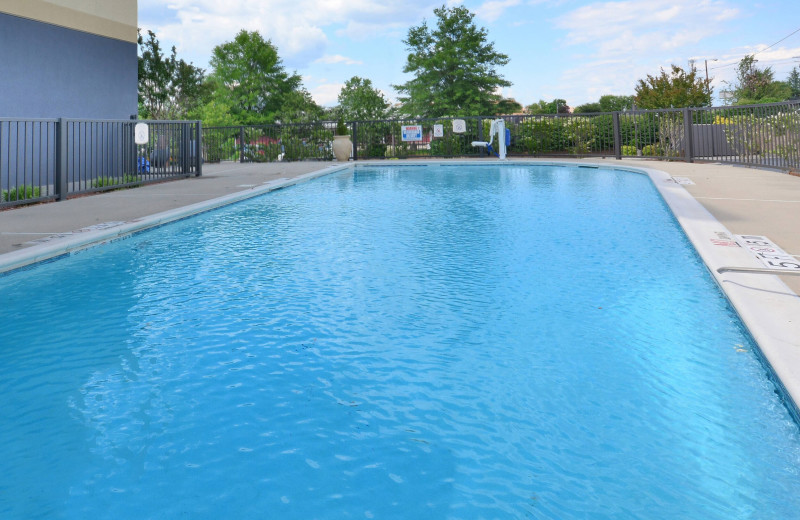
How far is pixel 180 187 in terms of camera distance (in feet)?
49.3

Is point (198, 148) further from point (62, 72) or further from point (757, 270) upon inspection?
point (757, 270)

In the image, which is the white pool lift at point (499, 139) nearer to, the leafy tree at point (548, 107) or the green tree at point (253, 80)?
the green tree at point (253, 80)

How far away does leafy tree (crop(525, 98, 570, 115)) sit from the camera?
102 m

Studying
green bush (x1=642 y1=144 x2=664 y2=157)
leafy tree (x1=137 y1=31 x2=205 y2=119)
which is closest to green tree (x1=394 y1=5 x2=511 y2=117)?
leafy tree (x1=137 y1=31 x2=205 y2=119)

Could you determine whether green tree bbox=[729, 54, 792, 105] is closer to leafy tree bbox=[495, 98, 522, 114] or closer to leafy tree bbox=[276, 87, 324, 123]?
leafy tree bbox=[495, 98, 522, 114]

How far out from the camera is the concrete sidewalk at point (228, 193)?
732 cm

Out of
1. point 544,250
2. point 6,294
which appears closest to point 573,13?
point 544,250

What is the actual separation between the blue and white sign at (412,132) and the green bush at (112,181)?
1569 centimetres

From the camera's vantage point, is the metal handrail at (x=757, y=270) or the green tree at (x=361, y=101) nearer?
the metal handrail at (x=757, y=270)

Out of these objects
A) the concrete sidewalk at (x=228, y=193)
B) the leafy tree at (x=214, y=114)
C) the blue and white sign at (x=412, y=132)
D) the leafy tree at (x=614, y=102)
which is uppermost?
the leafy tree at (x=614, y=102)

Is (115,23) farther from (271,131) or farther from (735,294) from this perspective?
(735,294)

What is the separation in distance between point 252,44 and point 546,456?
73.1m

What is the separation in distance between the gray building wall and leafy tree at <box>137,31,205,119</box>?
2067 cm

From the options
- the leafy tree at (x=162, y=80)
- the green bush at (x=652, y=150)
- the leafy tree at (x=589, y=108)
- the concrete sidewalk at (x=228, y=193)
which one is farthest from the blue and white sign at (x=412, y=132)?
the leafy tree at (x=589, y=108)
